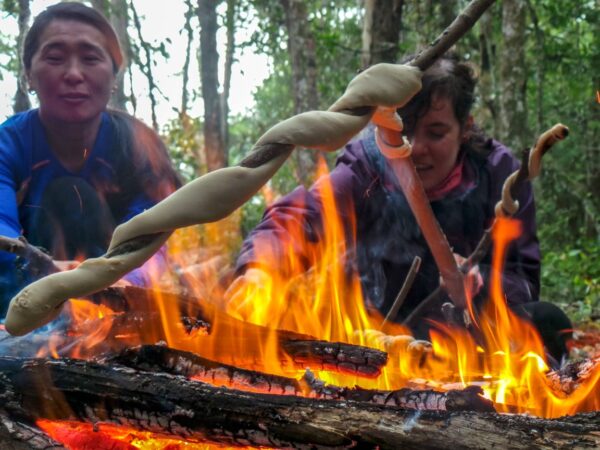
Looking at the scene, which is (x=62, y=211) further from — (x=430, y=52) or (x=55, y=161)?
(x=430, y=52)

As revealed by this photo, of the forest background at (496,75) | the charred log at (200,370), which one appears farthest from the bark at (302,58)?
the charred log at (200,370)

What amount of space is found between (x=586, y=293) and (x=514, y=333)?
529cm

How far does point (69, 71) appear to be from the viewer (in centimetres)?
332

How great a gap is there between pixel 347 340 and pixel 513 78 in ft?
16.3

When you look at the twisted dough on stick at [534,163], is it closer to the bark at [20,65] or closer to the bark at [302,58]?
the bark at [20,65]

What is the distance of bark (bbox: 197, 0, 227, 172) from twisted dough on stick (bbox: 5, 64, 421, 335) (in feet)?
24.0

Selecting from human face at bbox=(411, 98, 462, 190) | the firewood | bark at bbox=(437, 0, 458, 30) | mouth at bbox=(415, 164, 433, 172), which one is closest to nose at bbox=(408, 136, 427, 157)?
human face at bbox=(411, 98, 462, 190)

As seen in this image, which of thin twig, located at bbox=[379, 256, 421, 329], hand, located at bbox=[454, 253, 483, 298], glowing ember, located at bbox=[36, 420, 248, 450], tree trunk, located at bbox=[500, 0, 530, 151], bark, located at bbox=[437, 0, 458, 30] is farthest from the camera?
tree trunk, located at bbox=[500, 0, 530, 151]

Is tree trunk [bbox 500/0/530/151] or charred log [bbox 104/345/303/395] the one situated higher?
tree trunk [bbox 500/0/530/151]

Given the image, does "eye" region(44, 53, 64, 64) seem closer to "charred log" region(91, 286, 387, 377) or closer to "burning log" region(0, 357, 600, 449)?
"charred log" region(91, 286, 387, 377)

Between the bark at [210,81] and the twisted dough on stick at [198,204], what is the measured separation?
7.32 meters

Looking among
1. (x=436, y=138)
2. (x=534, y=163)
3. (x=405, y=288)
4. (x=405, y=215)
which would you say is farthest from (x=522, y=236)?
(x=534, y=163)

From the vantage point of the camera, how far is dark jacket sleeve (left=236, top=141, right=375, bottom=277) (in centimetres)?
290

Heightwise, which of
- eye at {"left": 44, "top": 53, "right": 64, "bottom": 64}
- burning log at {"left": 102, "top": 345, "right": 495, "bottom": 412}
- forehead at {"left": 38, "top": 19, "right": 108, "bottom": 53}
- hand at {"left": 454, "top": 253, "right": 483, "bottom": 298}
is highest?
forehead at {"left": 38, "top": 19, "right": 108, "bottom": 53}
